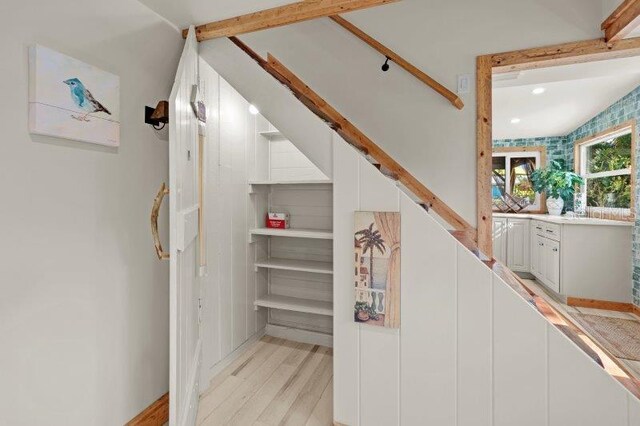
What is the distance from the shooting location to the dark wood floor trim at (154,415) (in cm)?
171

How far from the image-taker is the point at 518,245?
5.14 meters

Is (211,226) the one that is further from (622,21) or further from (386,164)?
(622,21)

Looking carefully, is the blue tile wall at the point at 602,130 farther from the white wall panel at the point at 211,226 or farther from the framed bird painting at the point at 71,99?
the framed bird painting at the point at 71,99

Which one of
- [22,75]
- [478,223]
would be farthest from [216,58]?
[478,223]

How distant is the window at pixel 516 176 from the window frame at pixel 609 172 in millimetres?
640

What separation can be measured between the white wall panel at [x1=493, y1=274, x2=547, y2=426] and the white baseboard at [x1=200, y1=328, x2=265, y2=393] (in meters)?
1.87

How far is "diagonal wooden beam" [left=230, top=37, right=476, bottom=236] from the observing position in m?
2.43

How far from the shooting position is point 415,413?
1.60 metres

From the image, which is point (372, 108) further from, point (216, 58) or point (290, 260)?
point (290, 260)

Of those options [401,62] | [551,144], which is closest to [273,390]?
[401,62]

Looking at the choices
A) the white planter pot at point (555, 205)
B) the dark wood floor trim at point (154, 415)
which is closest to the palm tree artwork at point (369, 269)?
the dark wood floor trim at point (154, 415)

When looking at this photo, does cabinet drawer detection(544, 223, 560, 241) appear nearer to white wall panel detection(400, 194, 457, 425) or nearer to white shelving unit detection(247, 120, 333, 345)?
white shelving unit detection(247, 120, 333, 345)

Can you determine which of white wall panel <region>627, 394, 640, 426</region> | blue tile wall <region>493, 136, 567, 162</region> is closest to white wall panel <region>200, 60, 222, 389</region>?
white wall panel <region>627, 394, 640, 426</region>

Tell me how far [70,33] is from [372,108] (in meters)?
2.07
